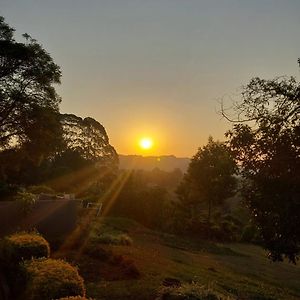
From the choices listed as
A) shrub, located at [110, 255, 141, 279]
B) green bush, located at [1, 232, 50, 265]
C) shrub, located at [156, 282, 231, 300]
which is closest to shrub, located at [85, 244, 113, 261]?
shrub, located at [110, 255, 141, 279]

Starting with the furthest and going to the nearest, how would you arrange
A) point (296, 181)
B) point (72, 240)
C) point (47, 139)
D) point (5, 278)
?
1. point (47, 139)
2. point (72, 240)
3. point (5, 278)
4. point (296, 181)

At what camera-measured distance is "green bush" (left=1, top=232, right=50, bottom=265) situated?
11.5 metres

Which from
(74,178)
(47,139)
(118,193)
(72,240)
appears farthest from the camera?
(74,178)

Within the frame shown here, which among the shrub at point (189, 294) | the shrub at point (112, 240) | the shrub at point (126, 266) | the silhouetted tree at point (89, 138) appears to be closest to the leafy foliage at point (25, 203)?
the shrub at point (112, 240)

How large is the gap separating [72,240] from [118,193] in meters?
22.8

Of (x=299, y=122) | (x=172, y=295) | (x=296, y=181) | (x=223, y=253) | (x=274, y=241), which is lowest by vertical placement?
(x=223, y=253)

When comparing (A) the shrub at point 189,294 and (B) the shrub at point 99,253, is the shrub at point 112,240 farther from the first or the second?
(A) the shrub at point 189,294

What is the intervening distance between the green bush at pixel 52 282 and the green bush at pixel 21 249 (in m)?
2.25

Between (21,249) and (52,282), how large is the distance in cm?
410

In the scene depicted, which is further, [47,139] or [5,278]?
[47,139]

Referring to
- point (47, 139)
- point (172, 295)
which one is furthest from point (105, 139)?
point (172, 295)

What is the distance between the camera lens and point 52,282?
25.9ft

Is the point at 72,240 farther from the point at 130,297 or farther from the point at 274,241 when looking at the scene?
the point at 274,241

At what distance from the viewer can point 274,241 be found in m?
10.7
